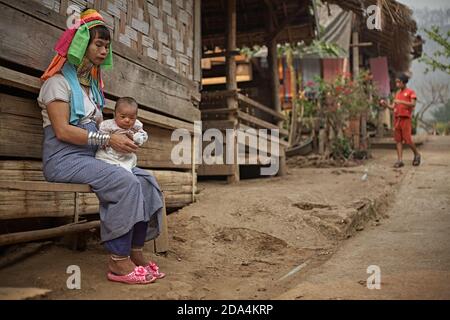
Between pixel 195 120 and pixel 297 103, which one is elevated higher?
pixel 297 103

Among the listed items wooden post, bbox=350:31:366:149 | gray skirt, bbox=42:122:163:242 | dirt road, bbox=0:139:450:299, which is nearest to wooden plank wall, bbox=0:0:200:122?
gray skirt, bbox=42:122:163:242

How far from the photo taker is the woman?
7.63 feet

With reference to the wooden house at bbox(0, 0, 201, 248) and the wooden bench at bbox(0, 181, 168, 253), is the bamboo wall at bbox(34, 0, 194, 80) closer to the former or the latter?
the wooden house at bbox(0, 0, 201, 248)

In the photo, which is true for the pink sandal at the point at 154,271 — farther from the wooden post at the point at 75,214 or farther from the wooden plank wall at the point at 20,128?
the wooden plank wall at the point at 20,128

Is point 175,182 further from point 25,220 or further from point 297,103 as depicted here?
point 297,103

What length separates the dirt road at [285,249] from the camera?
232 centimetres

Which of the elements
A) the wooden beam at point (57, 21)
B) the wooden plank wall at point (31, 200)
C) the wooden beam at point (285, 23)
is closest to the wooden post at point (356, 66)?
the wooden beam at point (285, 23)

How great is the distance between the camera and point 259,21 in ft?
26.7

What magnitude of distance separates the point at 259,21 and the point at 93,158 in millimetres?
6432

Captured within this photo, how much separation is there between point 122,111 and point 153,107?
147 cm

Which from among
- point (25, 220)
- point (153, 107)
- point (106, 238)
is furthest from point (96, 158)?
point (153, 107)

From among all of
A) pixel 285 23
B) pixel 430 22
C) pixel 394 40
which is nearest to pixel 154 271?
pixel 285 23

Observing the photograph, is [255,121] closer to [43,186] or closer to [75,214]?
[75,214]

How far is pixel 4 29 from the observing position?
243 centimetres
